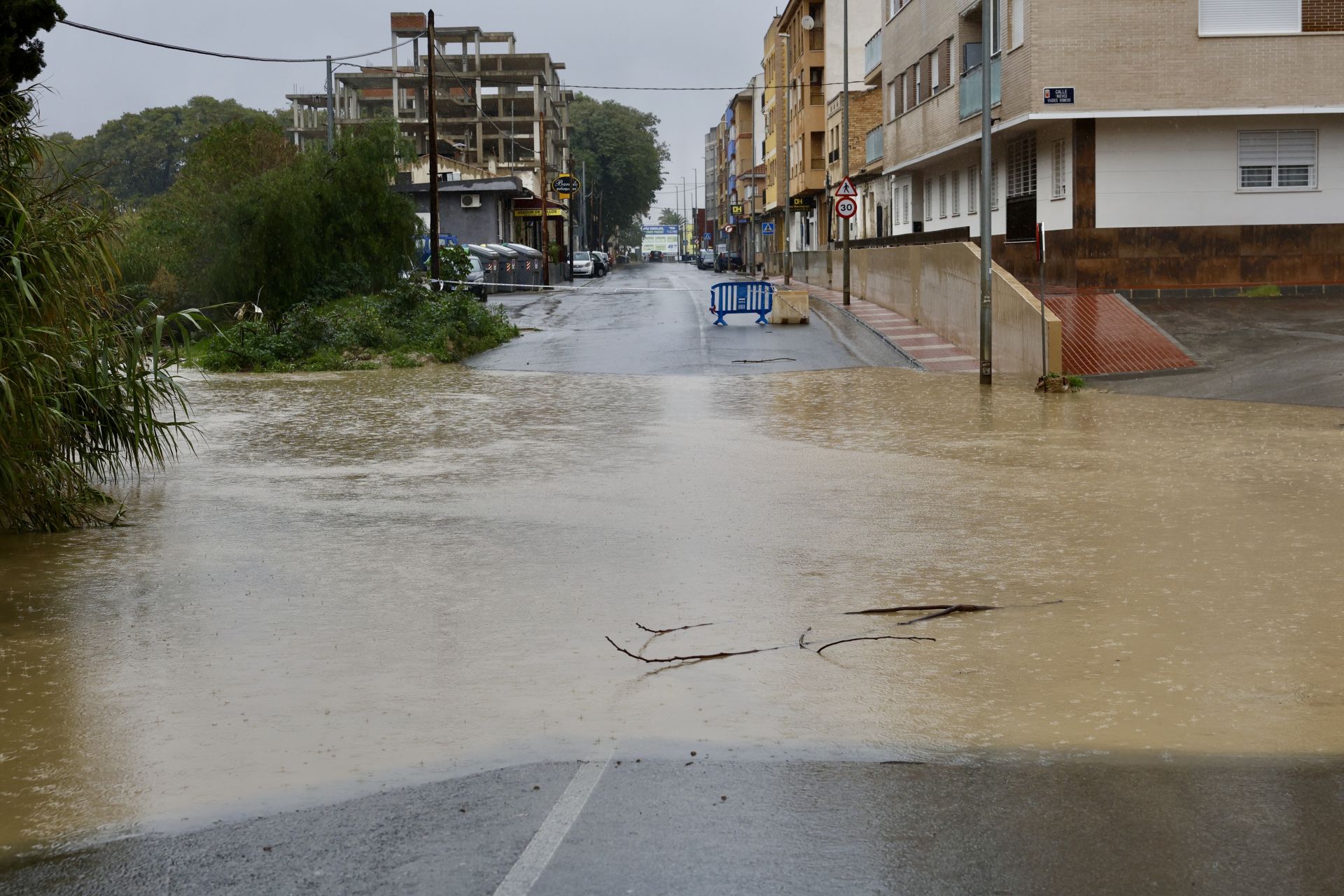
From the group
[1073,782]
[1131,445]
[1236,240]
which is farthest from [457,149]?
[1073,782]

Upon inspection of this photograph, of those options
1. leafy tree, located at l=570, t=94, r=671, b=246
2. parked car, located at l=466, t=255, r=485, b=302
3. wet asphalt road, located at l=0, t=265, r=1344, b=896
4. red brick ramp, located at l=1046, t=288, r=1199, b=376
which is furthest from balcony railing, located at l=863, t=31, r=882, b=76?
leafy tree, located at l=570, t=94, r=671, b=246

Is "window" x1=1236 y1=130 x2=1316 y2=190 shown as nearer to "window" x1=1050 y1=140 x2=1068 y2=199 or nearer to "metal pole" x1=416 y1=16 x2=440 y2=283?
"window" x1=1050 y1=140 x2=1068 y2=199

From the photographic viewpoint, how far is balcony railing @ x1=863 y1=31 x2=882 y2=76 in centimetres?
4932

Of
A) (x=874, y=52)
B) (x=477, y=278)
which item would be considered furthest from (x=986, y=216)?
(x=477, y=278)

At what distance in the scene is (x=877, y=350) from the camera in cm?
2898

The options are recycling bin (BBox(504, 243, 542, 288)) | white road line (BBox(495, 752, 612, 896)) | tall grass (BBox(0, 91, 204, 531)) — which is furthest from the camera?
recycling bin (BBox(504, 243, 542, 288))

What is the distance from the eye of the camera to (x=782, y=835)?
4.96m

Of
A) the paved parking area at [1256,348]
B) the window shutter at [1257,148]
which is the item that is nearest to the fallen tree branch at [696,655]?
the paved parking area at [1256,348]

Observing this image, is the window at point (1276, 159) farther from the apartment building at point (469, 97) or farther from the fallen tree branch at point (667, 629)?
the apartment building at point (469, 97)

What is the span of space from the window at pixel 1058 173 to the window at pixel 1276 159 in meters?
3.29

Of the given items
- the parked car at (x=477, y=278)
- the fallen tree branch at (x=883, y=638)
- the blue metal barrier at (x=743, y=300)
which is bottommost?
the fallen tree branch at (x=883, y=638)

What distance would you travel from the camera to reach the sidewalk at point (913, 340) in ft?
85.0

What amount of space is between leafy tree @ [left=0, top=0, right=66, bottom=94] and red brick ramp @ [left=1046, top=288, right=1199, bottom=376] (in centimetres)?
1566

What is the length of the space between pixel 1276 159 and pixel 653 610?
24.9 metres
